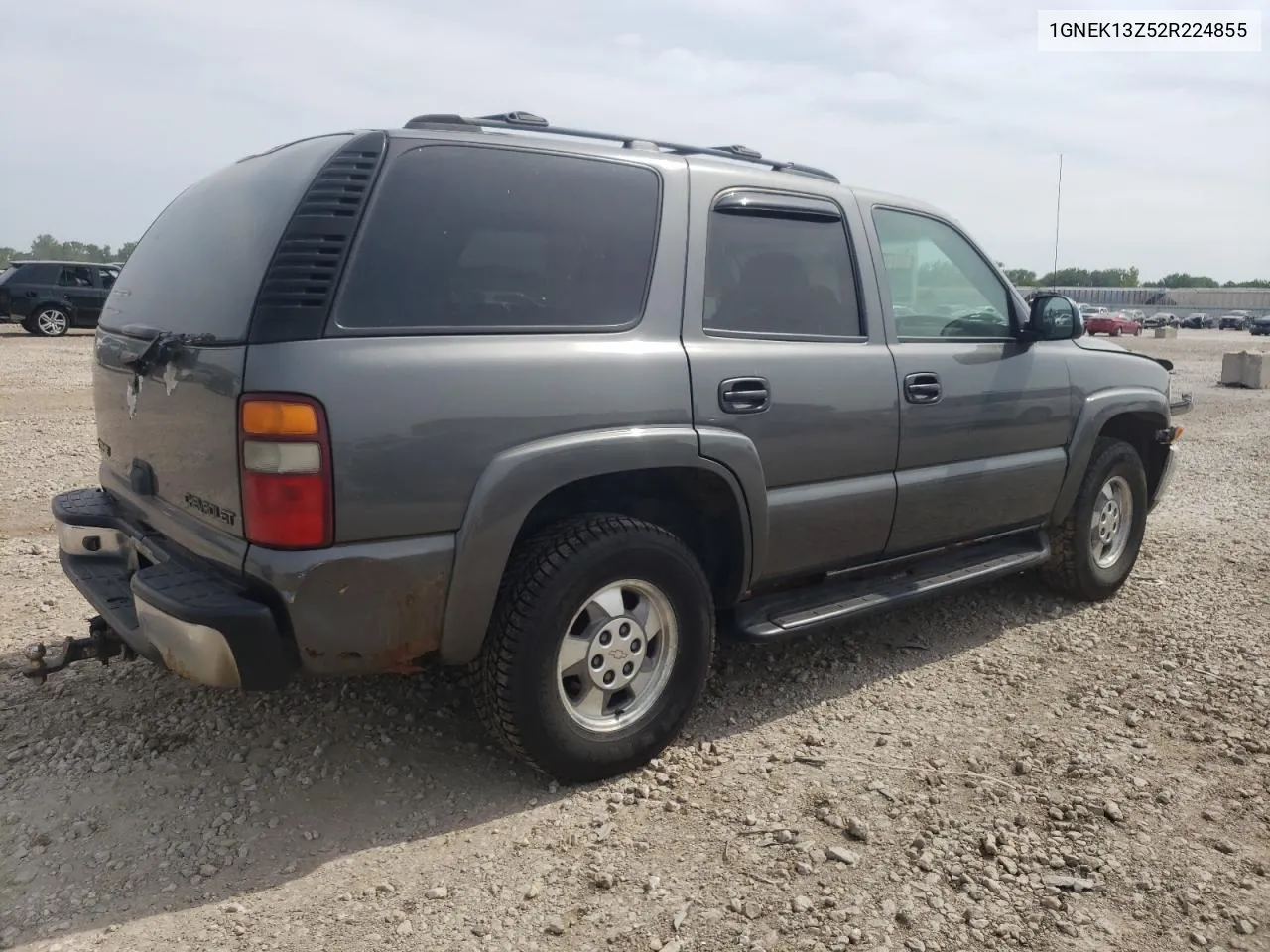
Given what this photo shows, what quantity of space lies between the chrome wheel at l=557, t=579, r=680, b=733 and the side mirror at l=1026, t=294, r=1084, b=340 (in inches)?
87.7

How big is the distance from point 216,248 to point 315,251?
54cm

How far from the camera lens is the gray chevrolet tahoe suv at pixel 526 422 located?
8.40 feet

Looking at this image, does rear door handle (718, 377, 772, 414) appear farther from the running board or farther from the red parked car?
the red parked car

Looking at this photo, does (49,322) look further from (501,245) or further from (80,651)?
(501,245)

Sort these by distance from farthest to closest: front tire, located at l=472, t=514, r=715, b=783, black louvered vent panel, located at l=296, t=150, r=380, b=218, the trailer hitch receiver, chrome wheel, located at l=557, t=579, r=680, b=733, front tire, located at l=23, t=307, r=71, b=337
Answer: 1. front tire, located at l=23, t=307, r=71, b=337
2. the trailer hitch receiver
3. chrome wheel, located at l=557, t=579, r=680, b=733
4. front tire, located at l=472, t=514, r=715, b=783
5. black louvered vent panel, located at l=296, t=150, r=380, b=218

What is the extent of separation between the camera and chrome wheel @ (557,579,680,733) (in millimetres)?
3033

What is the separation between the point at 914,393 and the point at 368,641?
7.35ft

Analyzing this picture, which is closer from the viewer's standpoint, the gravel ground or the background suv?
the gravel ground

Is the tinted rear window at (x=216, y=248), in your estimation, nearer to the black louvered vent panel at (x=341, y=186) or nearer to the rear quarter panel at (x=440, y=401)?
the black louvered vent panel at (x=341, y=186)

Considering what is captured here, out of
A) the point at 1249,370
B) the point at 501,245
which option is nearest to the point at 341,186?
the point at 501,245

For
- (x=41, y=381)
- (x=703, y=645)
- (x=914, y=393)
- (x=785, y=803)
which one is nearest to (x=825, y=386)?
(x=914, y=393)

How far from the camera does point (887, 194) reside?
4090 mm

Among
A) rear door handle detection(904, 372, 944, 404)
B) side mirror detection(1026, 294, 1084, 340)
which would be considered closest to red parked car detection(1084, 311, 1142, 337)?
side mirror detection(1026, 294, 1084, 340)

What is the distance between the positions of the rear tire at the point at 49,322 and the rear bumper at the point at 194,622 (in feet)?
65.6
